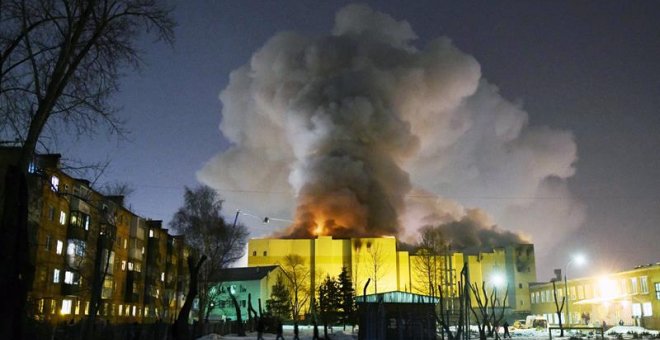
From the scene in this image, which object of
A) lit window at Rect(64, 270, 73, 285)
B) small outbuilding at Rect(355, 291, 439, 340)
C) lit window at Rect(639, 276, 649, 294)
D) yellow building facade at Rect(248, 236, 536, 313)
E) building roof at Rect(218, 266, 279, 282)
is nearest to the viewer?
small outbuilding at Rect(355, 291, 439, 340)

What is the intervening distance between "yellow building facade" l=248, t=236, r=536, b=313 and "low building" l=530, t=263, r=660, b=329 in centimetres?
1745

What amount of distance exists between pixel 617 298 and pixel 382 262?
45.1 m

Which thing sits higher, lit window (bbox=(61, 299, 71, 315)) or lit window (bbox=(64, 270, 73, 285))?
lit window (bbox=(64, 270, 73, 285))

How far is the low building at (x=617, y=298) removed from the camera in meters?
65.9

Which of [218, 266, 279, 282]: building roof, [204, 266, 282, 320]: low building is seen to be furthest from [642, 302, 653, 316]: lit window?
[218, 266, 279, 282]: building roof

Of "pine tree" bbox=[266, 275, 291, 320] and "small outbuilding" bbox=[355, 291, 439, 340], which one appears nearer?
"small outbuilding" bbox=[355, 291, 439, 340]

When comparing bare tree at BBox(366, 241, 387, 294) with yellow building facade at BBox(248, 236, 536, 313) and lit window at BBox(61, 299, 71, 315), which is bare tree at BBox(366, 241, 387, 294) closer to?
yellow building facade at BBox(248, 236, 536, 313)

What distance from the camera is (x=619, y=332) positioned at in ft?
168

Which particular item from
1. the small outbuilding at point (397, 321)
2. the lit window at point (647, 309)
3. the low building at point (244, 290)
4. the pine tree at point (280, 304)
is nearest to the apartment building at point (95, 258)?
the pine tree at point (280, 304)

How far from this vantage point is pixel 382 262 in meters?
109

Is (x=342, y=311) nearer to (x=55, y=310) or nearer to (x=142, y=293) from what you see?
(x=142, y=293)

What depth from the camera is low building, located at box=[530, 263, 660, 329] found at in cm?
6588

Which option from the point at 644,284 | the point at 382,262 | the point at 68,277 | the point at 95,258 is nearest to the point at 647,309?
the point at 644,284

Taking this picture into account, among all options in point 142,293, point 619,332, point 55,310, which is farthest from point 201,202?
point 619,332
